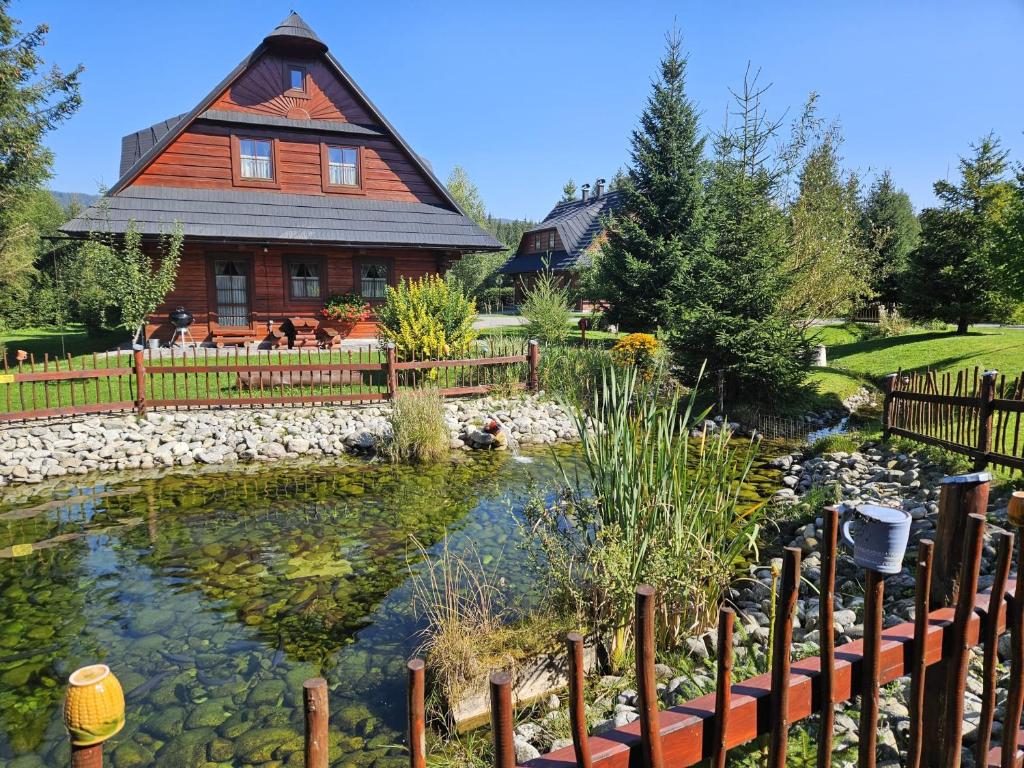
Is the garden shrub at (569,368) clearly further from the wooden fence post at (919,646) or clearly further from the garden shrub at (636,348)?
the wooden fence post at (919,646)

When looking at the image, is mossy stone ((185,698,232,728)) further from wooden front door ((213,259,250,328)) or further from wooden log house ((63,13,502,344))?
wooden front door ((213,259,250,328))

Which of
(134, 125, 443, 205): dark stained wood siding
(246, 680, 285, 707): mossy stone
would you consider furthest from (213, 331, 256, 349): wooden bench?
(246, 680, 285, 707): mossy stone

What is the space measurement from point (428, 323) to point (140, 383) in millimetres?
5173

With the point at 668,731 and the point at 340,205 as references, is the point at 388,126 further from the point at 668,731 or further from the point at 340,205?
the point at 668,731

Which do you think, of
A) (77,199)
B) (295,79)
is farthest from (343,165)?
(77,199)

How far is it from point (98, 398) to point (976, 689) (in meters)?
11.4

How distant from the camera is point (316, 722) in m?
1.22

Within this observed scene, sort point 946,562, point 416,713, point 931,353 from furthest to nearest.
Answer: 1. point 931,353
2. point 946,562
3. point 416,713

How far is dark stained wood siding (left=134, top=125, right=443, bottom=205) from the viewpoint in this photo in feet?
55.4

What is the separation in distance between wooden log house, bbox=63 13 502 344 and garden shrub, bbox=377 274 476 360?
443 centimetres

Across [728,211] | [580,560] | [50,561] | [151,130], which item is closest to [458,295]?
[728,211]

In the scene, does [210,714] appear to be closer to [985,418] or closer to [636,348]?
[985,418]

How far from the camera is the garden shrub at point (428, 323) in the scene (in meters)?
12.7

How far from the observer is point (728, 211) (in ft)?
37.6
